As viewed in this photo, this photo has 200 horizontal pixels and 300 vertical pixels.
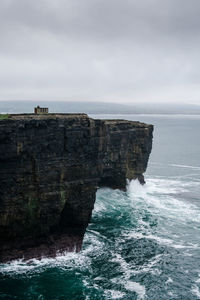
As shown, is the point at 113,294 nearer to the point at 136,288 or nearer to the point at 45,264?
the point at 136,288

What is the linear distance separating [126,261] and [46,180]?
17118 millimetres

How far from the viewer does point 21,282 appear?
48.0 meters

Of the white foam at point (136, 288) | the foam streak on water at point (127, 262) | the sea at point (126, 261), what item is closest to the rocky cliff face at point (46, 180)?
the sea at point (126, 261)

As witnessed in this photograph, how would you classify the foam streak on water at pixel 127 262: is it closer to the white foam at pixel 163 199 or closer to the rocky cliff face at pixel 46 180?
the white foam at pixel 163 199

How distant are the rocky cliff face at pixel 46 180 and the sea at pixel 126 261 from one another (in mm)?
3012

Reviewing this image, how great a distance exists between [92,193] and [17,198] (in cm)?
1236

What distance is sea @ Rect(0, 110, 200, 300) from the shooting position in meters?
47.0

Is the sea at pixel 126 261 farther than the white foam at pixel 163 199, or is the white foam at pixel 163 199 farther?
the white foam at pixel 163 199

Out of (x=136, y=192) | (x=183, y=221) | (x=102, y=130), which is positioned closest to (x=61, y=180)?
(x=102, y=130)

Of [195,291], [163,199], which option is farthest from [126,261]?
[163,199]

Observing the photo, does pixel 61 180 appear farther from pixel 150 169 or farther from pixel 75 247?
pixel 150 169

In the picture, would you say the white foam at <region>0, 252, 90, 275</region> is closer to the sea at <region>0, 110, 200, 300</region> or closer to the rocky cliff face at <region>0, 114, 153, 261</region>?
the sea at <region>0, 110, 200, 300</region>

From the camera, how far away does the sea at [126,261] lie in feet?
154

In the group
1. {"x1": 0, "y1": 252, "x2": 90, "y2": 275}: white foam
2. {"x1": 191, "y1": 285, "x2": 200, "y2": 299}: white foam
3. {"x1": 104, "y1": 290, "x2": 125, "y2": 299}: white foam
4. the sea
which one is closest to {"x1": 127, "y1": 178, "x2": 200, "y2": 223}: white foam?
the sea
